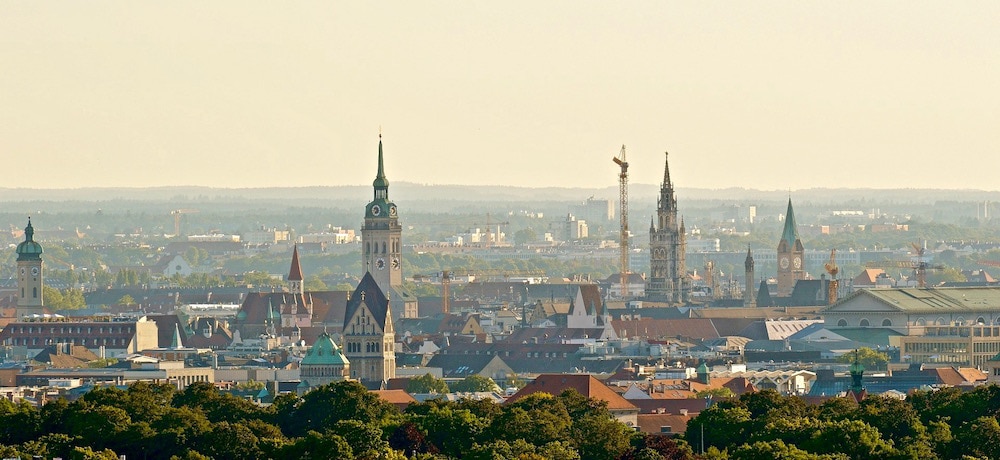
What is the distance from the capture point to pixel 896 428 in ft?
254

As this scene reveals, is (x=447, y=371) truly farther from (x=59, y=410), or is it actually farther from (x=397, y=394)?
(x=59, y=410)

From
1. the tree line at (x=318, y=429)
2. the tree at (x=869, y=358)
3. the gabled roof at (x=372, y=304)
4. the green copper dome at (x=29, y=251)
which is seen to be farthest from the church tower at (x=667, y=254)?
the tree line at (x=318, y=429)

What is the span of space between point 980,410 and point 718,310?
94.3 metres

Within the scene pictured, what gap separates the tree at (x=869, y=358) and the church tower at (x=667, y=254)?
5265 cm

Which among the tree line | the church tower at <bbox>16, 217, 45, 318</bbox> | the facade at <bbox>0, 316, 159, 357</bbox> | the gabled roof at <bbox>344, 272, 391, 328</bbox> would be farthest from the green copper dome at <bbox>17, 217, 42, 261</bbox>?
the tree line

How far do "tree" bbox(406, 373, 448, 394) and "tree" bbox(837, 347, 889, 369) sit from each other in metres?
17.4

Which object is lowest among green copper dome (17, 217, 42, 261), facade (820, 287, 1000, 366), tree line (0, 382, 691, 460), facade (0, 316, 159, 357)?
facade (0, 316, 159, 357)

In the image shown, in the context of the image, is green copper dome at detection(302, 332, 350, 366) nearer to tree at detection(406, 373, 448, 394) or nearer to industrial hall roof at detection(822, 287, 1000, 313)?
tree at detection(406, 373, 448, 394)

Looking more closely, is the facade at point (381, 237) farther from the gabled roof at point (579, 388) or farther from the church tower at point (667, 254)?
the gabled roof at point (579, 388)

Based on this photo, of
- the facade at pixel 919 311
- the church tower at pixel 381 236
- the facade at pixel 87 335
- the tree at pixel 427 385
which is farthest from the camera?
the church tower at pixel 381 236

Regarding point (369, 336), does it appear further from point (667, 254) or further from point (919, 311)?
point (667, 254)

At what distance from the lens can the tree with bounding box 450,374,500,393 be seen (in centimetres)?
11681

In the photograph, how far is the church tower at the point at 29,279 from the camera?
172250mm

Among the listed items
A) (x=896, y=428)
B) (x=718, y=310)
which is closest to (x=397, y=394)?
(x=896, y=428)
